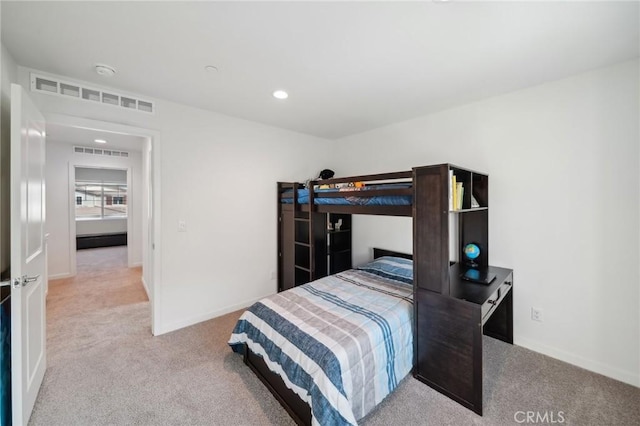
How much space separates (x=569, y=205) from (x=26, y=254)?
399 cm

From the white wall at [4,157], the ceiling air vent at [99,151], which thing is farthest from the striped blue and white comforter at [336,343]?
the ceiling air vent at [99,151]

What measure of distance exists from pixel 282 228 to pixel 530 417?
2965 mm

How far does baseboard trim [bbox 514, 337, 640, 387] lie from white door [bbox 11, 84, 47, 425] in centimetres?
377

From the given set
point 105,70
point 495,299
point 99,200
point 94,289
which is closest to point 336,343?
point 495,299

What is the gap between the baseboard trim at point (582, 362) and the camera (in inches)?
74.9

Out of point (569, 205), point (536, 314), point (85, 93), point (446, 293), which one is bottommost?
point (536, 314)

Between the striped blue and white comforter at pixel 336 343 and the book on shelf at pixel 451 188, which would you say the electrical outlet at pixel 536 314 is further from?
the book on shelf at pixel 451 188

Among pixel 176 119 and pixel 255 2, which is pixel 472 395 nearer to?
pixel 255 2

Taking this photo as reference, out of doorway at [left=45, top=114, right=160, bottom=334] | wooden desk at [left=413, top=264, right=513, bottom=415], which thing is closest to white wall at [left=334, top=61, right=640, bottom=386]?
wooden desk at [left=413, top=264, right=513, bottom=415]

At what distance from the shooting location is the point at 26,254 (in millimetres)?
1533

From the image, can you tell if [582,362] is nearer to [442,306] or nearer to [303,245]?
[442,306]

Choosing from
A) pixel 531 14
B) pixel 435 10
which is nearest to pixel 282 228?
pixel 435 10

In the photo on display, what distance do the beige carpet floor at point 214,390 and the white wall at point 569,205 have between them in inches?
10.8

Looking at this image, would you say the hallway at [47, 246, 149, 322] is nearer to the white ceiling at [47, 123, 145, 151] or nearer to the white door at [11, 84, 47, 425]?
the white door at [11, 84, 47, 425]
